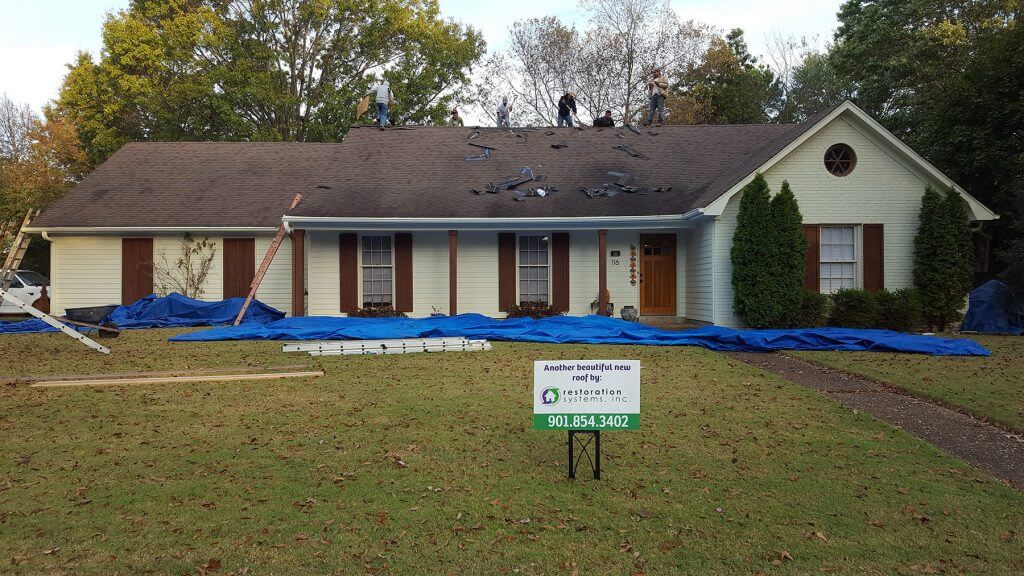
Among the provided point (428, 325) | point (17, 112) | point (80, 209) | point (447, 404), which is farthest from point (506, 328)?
point (17, 112)

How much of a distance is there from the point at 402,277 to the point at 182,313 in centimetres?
571

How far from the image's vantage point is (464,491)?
5.10 meters

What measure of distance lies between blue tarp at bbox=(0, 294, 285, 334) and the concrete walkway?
12987mm

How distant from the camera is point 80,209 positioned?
66.8 feet

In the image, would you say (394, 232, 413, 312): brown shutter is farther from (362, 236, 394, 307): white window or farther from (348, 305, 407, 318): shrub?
(348, 305, 407, 318): shrub

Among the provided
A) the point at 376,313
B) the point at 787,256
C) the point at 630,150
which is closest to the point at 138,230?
the point at 376,313

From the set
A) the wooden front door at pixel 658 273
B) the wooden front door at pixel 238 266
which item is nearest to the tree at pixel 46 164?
the wooden front door at pixel 238 266

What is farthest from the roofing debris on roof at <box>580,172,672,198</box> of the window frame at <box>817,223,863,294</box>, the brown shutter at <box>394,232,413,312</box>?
the brown shutter at <box>394,232,413,312</box>

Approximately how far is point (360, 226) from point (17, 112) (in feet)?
120

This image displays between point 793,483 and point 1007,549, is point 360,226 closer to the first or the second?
point 793,483

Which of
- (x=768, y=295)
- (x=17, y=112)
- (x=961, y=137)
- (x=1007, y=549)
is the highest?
(x=17, y=112)

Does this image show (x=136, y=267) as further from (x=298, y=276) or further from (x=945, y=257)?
(x=945, y=257)

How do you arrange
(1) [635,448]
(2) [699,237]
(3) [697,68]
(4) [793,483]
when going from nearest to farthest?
(4) [793,483] → (1) [635,448] → (2) [699,237] → (3) [697,68]

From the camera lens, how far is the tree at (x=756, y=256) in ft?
50.6
